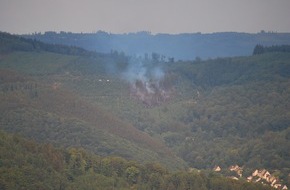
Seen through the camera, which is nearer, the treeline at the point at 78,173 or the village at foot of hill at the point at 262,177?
the treeline at the point at 78,173

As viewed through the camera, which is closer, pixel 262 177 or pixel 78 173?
pixel 78 173

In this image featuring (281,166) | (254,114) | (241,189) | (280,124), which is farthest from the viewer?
(254,114)

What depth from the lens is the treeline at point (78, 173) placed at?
293 feet

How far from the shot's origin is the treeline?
8925 centimetres

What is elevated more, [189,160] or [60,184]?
[60,184]

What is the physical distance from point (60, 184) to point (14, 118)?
52.4 metres

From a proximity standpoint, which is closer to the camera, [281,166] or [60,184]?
[60,184]

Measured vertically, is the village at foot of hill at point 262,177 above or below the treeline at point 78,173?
below

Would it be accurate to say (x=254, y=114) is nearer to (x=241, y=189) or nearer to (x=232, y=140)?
(x=232, y=140)

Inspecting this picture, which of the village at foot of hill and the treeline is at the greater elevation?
the treeline

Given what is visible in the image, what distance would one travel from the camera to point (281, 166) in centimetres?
14150

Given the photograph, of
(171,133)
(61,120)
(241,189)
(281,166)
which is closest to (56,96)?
(61,120)

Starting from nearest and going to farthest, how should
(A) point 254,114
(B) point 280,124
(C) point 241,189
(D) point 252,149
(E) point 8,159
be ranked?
(E) point 8,159
(C) point 241,189
(D) point 252,149
(B) point 280,124
(A) point 254,114

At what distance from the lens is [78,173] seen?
101 meters
